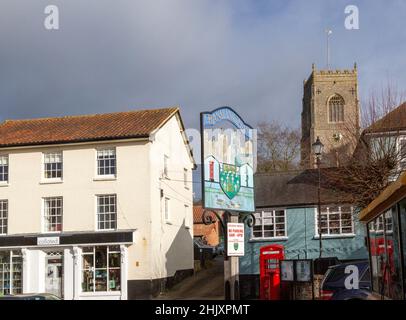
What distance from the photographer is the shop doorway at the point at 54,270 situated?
110ft

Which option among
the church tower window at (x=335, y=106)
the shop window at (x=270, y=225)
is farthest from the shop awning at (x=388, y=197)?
the church tower window at (x=335, y=106)

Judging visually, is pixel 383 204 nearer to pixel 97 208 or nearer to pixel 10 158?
pixel 97 208

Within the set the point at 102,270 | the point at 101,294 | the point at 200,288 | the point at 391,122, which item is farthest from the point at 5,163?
the point at 391,122

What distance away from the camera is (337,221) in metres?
32.1

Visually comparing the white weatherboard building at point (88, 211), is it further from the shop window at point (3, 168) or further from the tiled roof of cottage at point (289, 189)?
the tiled roof of cottage at point (289, 189)

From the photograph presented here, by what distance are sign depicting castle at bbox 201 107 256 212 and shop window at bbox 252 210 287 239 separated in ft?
32.0

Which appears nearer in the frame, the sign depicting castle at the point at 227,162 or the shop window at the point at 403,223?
the shop window at the point at 403,223

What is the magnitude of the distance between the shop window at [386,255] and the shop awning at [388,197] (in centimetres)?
9

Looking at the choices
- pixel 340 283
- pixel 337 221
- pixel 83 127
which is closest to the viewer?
pixel 340 283

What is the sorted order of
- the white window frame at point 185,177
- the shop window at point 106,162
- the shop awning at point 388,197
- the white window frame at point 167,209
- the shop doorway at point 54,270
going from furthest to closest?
the white window frame at point 185,177, the white window frame at point 167,209, the shop window at point 106,162, the shop doorway at point 54,270, the shop awning at point 388,197

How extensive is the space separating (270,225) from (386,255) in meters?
24.8

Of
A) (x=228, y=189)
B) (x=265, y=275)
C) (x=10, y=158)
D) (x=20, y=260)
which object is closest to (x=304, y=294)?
(x=265, y=275)

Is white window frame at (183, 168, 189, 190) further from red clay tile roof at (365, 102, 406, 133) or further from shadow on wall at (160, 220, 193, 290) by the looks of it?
red clay tile roof at (365, 102, 406, 133)

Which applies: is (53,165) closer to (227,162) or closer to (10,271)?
(10,271)
